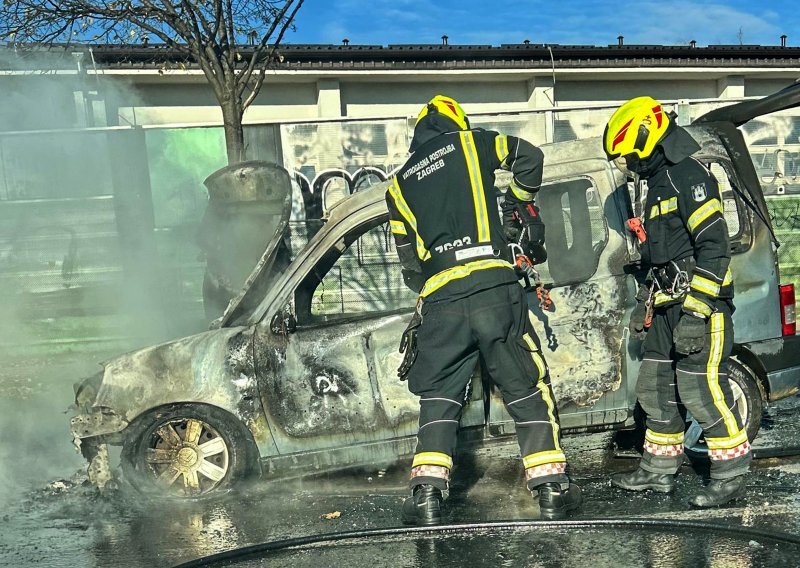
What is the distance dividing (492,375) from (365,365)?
3.20 feet

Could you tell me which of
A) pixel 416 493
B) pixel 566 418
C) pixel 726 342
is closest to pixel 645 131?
pixel 726 342

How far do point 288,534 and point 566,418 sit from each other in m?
1.80

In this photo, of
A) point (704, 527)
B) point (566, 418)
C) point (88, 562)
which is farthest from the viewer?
point (566, 418)

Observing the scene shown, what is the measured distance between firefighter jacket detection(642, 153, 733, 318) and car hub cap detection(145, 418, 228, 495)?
2.76 m

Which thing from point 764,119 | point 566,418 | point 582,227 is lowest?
point 566,418

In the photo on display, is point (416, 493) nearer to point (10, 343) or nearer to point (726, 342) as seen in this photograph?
point (726, 342)

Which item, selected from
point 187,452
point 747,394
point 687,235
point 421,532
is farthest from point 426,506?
point 747,394

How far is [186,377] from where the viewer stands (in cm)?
499

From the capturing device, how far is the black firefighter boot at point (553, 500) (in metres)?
4.17

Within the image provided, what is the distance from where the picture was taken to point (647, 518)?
4016mm

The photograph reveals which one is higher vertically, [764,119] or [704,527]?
[764,119]

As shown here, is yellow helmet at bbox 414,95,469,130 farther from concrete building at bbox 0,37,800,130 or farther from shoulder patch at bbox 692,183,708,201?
concrete building at bbox 0,37,800,130

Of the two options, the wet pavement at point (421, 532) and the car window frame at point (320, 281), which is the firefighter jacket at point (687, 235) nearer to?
the wet pavement at point (421, 532)

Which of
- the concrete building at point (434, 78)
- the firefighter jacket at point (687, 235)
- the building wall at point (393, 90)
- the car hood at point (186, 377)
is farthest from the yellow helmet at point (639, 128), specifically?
the concrete building at point (434, 78)
